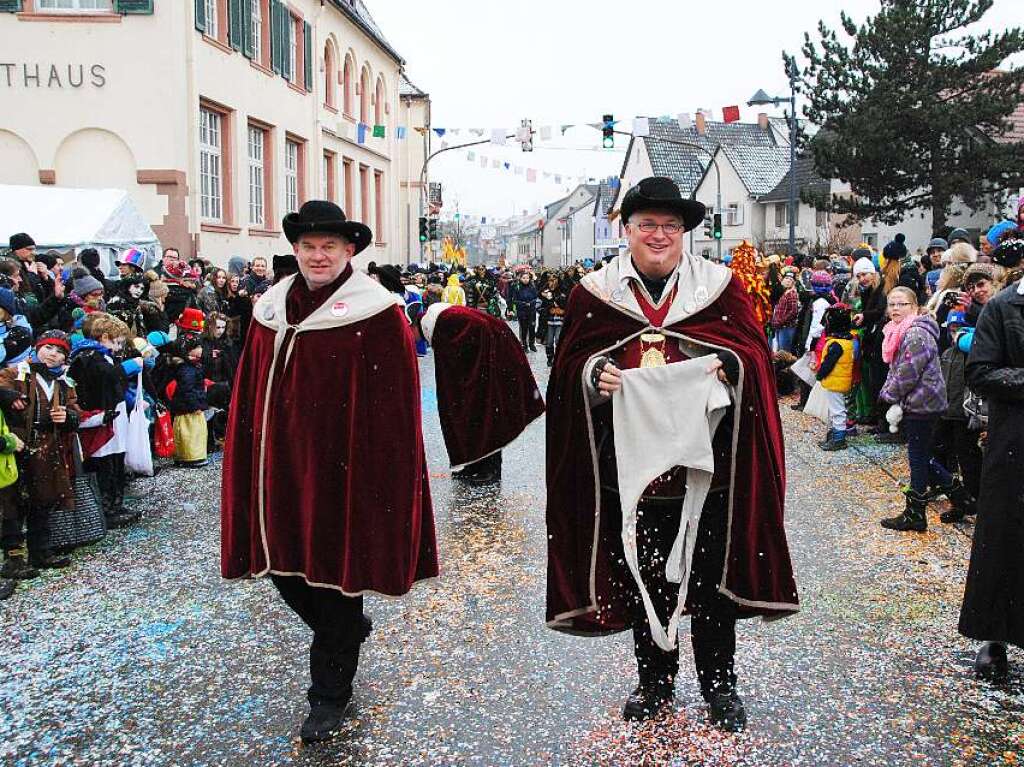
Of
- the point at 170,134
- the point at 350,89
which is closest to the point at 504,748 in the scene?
the point at 170,134

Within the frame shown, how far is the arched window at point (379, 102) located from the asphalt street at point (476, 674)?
31.0m

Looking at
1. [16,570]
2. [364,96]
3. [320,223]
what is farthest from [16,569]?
[364,96]

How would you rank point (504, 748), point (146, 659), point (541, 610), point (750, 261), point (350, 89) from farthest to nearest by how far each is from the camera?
point (350, 89) < point (750, 261) < point (541, 610) < point (146, 659) < point (504, 748)

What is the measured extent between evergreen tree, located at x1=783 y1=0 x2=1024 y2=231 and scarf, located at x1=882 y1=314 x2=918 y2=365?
21206mm

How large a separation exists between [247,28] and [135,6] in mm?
3850

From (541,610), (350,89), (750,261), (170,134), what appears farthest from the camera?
(350,89)

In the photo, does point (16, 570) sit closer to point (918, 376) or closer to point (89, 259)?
point (918, 376)

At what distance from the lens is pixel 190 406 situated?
9430 millimetres

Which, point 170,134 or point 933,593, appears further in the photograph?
point 170,134

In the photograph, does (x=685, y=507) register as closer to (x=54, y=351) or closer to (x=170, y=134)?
(x=54, y=351)

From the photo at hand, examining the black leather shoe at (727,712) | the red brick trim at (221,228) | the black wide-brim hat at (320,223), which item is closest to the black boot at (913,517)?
the black leather shoe at (727,712)

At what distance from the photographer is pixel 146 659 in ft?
15.8

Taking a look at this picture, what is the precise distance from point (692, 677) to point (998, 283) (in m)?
3.52

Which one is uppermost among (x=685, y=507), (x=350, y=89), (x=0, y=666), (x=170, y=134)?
(x=350, y=89)
